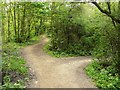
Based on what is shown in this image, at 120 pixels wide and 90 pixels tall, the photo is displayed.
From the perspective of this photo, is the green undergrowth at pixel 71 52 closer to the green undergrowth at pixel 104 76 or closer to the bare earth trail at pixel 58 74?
the bare earth trail at pixel 58 74

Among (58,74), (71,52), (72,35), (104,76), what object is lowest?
(71,52)

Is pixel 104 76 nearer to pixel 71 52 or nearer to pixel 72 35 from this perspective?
pixel 71 52

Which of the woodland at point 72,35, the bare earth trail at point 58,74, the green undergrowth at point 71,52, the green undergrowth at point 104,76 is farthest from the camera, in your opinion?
the green undergrowth at point 71,52

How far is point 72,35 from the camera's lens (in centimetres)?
1520

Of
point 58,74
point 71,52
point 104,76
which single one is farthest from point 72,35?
point 104,76

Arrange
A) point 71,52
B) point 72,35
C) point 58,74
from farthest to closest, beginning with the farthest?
point 72,35 → point 71,52 → point 58,74

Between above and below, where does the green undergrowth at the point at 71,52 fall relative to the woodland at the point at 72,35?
below

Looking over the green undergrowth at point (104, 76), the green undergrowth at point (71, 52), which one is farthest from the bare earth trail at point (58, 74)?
the green undergrowth at point (71, 52)

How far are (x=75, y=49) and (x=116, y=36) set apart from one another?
5.63m

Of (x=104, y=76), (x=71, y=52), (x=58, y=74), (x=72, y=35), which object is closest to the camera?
(x=104, y=76)

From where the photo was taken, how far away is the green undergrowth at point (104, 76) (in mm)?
7879

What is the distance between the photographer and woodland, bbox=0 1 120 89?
8891 millimetres

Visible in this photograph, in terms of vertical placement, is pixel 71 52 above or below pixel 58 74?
below

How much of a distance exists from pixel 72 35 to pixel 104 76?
6.70 metres
